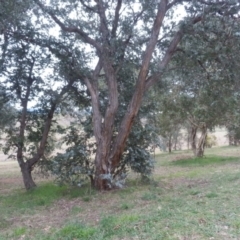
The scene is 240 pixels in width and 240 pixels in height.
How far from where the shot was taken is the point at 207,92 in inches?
353

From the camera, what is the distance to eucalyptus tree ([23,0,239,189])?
8.35 meters

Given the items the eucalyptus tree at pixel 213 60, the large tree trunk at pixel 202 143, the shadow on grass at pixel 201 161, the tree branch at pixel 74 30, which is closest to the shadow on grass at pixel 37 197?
the tree branch at pixel 74 30

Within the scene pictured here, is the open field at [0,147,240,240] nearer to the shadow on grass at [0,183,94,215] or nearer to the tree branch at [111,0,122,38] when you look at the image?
the shadow on grass at [0,183,94,215]

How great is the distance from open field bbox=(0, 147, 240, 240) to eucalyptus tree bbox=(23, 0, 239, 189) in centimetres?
111

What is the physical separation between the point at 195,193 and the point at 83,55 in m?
4.74

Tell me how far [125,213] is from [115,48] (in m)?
4.21

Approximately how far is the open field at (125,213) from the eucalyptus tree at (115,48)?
1106 millimetres

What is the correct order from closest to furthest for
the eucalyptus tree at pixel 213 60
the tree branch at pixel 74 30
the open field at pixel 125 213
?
the open field at pixel 125 213
the eucalyptus tree at pixel 213 60
the tree branch at pixel 74 30

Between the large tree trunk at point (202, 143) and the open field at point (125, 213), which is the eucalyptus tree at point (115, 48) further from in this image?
the large tree trunk at point (202, 143)

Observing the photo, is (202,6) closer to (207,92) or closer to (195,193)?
(207,92)

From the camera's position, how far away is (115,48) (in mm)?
8328

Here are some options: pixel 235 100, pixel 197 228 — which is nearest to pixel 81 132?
pixel 235 100

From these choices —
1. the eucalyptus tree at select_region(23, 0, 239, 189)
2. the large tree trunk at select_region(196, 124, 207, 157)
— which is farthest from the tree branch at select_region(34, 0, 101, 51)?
the large tree trunk at select_region(196, 124, 207, 157)

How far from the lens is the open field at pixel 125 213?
465cm
